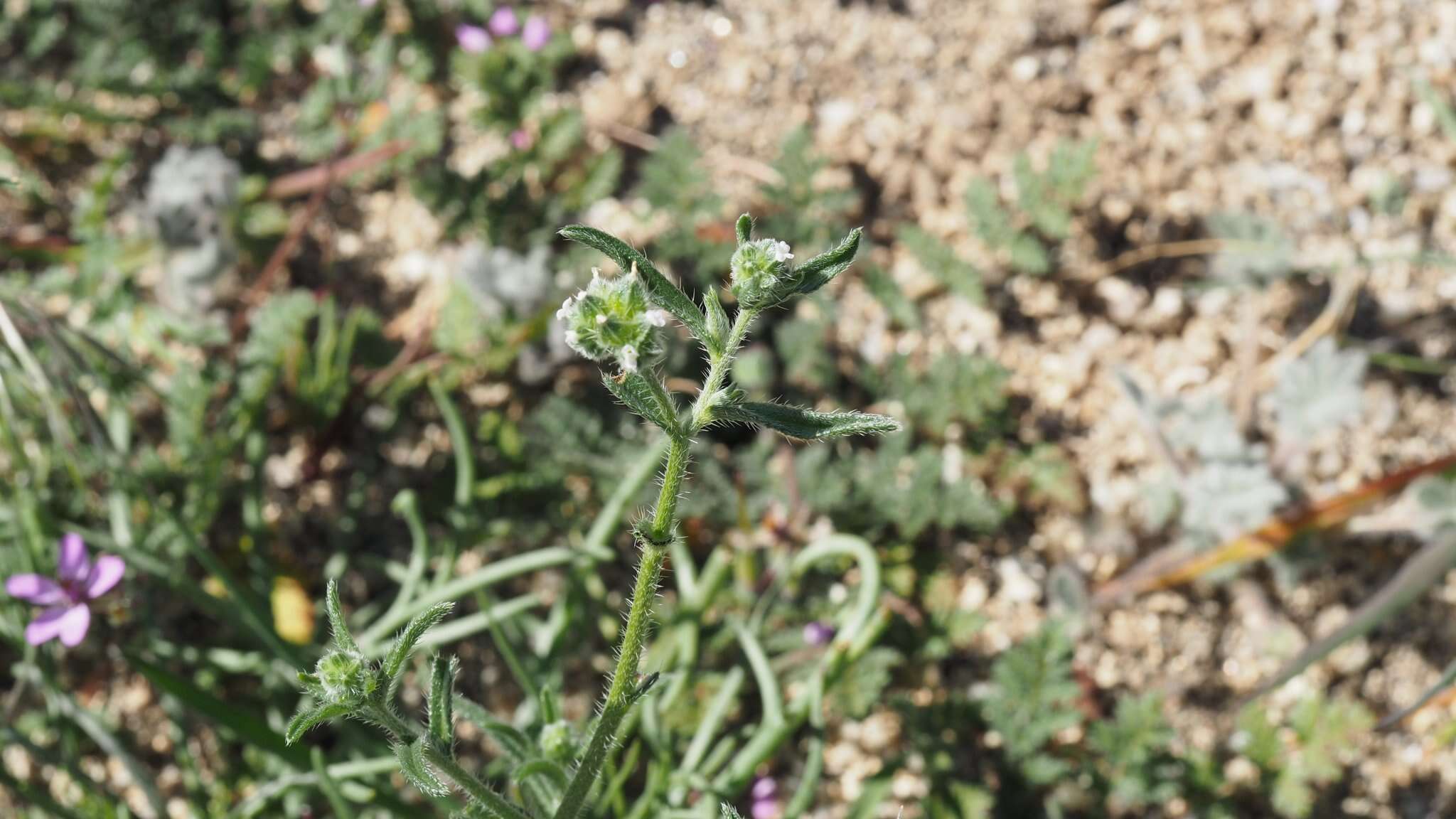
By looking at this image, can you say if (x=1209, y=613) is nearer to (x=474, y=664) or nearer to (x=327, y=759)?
(x=474, y=664)

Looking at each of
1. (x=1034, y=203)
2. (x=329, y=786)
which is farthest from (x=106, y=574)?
(x=1034, y=203)

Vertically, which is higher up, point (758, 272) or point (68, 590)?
point (758, 272)

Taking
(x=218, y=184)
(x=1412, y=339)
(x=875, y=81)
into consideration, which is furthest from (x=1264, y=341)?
(x=218, y=184)

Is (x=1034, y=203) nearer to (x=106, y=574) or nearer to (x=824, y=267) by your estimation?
(x=824, y=267)

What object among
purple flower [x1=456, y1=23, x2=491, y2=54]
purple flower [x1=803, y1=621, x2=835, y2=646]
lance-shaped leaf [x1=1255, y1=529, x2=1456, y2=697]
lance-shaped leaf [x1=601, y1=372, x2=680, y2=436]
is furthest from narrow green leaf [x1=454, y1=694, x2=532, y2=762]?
purple flower [x1=456, y1=23, x2=491, y2=54]

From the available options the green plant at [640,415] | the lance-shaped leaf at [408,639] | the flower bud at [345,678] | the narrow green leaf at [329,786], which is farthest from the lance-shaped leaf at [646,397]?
the narrow green leaf at [329,786]

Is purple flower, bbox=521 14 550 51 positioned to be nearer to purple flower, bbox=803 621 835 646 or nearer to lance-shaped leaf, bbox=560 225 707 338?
purple flower, bbox=803 621 835 646

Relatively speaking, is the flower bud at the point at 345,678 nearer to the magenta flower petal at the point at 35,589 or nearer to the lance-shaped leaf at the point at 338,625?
the lance-shaped leaf at the point at 338,625
